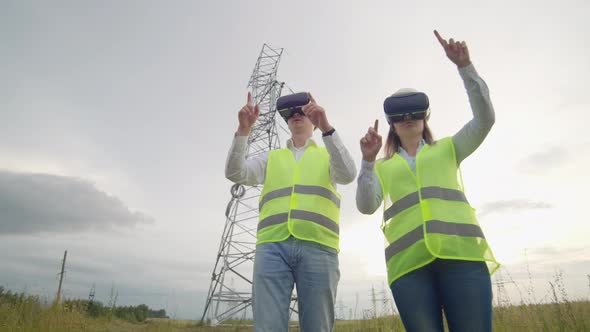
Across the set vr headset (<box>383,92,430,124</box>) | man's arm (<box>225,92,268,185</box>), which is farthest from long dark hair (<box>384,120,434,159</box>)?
man's arm (<box>225,92,268,185</box>)

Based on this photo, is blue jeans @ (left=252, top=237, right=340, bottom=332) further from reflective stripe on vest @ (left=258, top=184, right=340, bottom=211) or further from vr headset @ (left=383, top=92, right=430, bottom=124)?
vr headset @ (left=383, top=92, right=430, bottom=124)

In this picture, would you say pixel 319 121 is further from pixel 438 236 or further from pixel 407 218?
pixel 438 236

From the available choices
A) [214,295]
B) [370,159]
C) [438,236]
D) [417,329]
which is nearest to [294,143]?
[370,159]

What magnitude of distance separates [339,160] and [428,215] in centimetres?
93

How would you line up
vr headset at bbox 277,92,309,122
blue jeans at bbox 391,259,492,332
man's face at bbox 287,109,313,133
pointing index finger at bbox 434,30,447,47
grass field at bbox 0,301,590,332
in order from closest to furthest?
1. blue jeans at bbox 391,259,492,332
2. pointing index finger at bbox 434,30,447,47
3. vr headset at bbox 277,92,309,122
4. man's face at bbox 287,109,313,133
5. grass field at bbox 0,301,590,332

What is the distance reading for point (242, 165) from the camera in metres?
3.37

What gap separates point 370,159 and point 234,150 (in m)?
1.25

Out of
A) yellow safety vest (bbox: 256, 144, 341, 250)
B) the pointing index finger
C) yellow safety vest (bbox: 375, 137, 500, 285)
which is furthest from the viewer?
yellow safety vest (bbox: 256, 144, 341, 250)

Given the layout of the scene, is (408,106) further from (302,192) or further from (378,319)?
(378,319)

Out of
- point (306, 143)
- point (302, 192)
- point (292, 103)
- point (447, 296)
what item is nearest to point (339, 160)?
point (302, 192)

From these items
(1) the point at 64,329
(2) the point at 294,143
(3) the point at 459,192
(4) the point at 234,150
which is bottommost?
(1) the point at 64,329

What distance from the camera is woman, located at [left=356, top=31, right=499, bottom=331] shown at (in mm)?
2203

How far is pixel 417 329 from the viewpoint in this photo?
2.24 meters

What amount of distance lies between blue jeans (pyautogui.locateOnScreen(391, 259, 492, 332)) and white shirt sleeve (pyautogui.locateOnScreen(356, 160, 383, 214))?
0.57 metres
